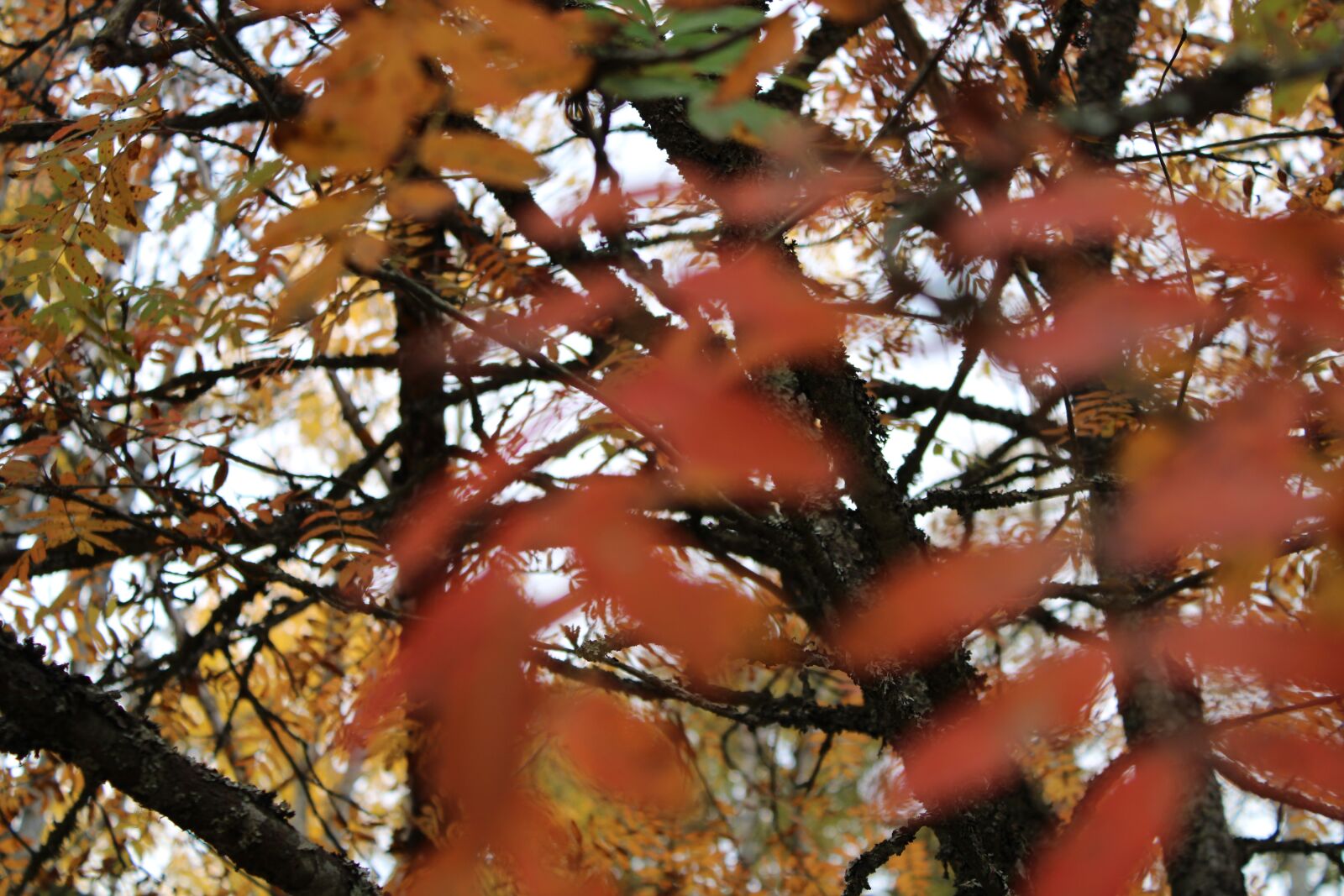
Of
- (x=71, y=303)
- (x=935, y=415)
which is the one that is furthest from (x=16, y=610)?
(x=935, y=415)

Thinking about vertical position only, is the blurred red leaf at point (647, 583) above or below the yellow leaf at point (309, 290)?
above

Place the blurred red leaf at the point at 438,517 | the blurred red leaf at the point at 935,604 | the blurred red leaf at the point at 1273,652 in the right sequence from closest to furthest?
the blurred red leaf at the point at 1273,652, the blurred red leaf at the point at 935,604, the blurred red leaf at the point at 438,517

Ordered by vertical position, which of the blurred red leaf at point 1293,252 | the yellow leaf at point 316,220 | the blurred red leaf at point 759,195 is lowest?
the yellow leaf at point 316,220

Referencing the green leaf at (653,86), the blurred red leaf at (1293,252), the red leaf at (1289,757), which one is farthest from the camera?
the red leaf at (1289,757)

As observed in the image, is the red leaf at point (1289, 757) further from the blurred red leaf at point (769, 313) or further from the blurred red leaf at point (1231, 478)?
the blurred red leaf at point (769, 313)

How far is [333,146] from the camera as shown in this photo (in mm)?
1674

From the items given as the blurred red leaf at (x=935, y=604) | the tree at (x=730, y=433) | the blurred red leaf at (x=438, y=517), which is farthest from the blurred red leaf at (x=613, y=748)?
the blurred red leaf at (x=935, y=604)

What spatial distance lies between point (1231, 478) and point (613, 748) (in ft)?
7.17

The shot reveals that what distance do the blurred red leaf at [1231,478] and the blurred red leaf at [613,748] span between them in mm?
1826

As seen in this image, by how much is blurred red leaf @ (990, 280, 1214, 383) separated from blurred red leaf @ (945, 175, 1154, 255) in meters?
0.27

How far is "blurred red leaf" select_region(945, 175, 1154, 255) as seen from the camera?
3.02 metres

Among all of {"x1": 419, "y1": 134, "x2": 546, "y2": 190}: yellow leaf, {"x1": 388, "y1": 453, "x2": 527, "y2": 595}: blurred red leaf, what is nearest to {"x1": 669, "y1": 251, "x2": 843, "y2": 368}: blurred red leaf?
{"x1": 419, "y1": 134, "x2": 546, "y2": 190}: yellow leaf

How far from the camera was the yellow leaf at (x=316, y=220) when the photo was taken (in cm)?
168

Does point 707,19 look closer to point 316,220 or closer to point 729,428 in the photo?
point 316,220
